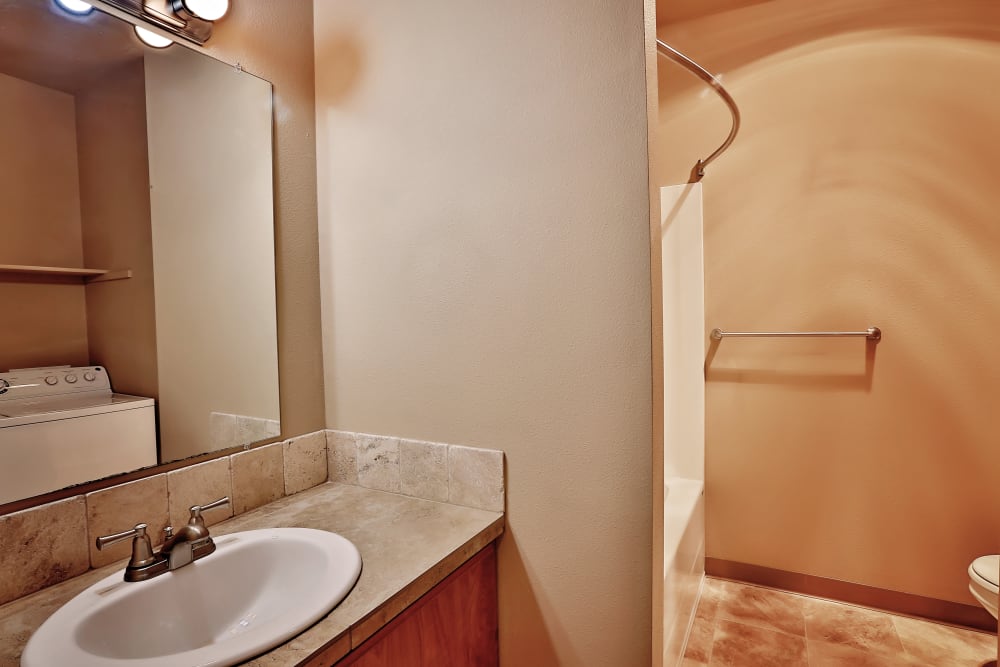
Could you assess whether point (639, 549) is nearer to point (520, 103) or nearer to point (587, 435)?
point (587, 435)

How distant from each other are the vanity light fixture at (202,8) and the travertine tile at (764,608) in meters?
2.61

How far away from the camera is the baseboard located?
71.2 inches

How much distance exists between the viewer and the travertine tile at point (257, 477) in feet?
4.02

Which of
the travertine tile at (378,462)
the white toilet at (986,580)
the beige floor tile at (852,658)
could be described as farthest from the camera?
the beige floor tile at (852,658)

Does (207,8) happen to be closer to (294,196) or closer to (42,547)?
(294,196)

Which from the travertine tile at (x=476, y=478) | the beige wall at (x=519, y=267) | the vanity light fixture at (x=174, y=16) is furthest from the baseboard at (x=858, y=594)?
the vanity light fixture at (x=174, y=16)

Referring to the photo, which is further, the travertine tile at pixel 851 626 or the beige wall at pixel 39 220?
the travertine tile at pixel 851 626

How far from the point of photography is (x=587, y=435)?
1105mm

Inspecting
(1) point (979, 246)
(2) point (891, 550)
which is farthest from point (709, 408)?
(1) point (979, 246)

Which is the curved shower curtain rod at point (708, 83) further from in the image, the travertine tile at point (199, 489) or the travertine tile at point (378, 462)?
the travertine tile at point (199, 489)

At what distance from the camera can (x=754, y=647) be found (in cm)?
174

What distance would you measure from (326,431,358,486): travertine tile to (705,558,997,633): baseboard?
1.74 m

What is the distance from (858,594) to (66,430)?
2.70m

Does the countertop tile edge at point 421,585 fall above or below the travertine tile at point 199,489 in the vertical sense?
below
